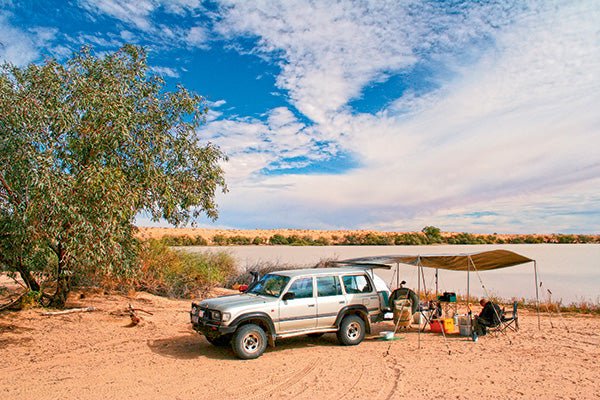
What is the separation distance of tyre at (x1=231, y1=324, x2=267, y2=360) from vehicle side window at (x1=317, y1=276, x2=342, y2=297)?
172 centimetres

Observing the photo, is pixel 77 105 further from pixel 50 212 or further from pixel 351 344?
pixel 351 344

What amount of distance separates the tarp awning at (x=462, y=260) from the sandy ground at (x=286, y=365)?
2.04 meters

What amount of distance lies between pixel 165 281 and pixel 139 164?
346 inches

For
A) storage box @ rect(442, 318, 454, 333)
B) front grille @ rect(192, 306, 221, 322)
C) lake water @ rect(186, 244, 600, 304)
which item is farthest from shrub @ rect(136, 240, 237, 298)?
storage box @ rect(442, 318, 454, 333)

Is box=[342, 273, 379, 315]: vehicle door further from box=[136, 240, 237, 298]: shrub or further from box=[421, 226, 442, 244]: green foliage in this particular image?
box=[421, 226, 442, 244]: green foliage

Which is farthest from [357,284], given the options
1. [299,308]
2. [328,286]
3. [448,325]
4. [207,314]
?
Result: [207,314]

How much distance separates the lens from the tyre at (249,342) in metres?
9.40

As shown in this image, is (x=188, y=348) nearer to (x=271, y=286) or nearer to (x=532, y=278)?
(x=271, y=286)

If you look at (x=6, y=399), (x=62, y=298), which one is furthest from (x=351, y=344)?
(x=62, y=298)

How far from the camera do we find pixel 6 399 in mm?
7332

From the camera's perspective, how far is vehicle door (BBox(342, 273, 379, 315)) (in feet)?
36.2

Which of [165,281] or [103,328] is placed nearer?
[103,328]

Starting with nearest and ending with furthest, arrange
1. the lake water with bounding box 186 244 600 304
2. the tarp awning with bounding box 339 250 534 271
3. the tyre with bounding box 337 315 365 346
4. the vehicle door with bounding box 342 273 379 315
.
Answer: the tyre with bounding box 337 315 365 346 → the vehicle door with bounding box 342 273 379 315 → the tarp awning with bounding box 339 250 534 271 → the lake water with bounding box 186 244 600 304

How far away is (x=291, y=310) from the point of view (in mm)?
10016
